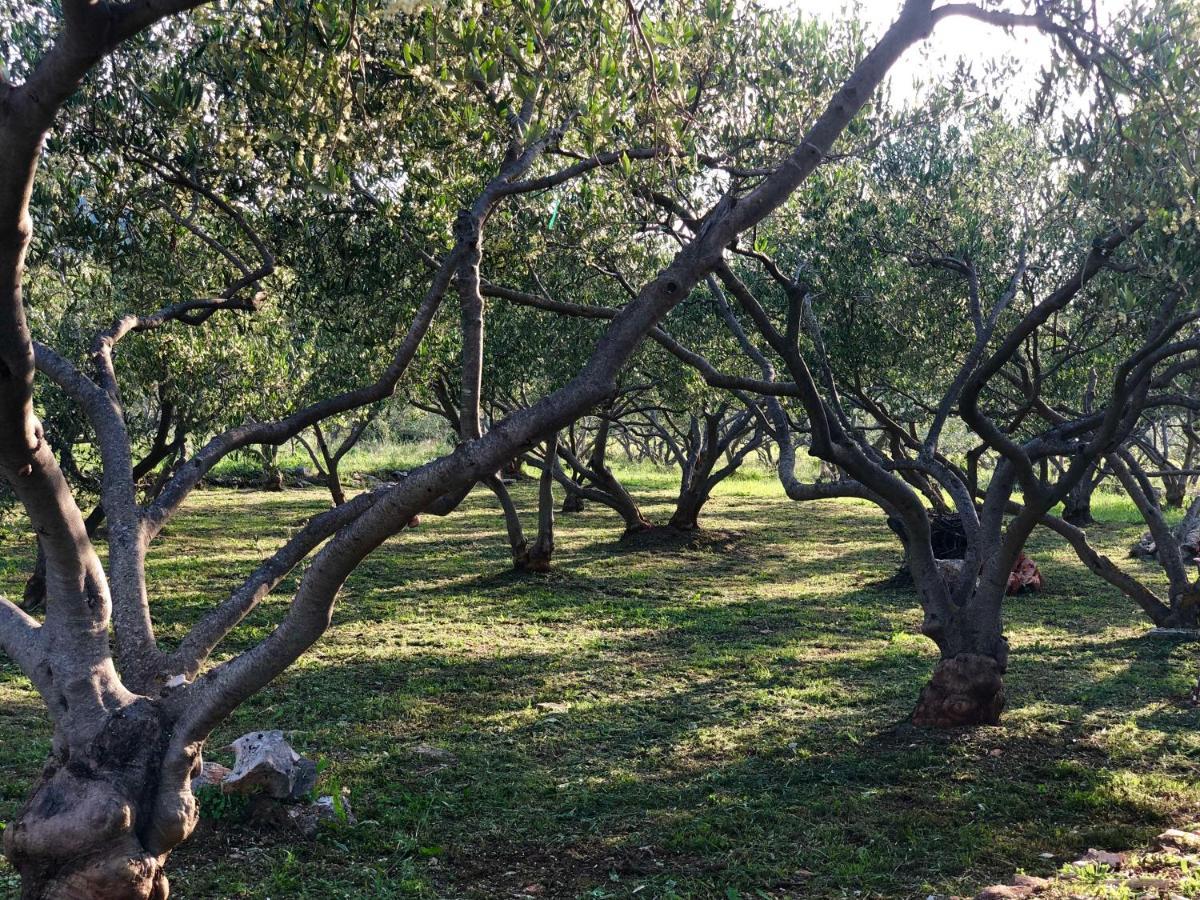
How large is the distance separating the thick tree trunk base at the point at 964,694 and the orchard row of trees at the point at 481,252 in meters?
0.03

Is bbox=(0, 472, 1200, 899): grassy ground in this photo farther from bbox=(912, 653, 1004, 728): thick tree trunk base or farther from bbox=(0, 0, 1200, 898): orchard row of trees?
bbox=(0, 0, 1200, 898): orchard row of trees

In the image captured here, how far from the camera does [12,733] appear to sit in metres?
9.10

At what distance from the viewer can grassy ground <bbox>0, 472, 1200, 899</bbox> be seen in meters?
6.27

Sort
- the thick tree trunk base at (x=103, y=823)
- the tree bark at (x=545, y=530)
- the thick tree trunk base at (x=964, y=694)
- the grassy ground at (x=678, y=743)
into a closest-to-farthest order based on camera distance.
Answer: the thick tree trunk base at (x=103, y=823)
the grassy ground at (x=678, y=743)
the thick tree trunk base at (x=964, y=694)
the tree bark at (x=545, y=530)

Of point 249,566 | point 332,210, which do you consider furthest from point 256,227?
point 249,566

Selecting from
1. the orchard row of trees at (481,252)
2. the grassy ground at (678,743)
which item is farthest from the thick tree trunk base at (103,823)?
the grassy ground at (678,743)

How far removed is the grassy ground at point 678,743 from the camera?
20.6 feet

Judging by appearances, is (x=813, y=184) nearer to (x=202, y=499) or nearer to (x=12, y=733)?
(x=12, y=733)

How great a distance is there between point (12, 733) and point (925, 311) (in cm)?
1085

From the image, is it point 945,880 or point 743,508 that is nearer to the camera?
point 945,880

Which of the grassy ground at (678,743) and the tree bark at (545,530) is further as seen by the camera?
the tree bark at (545,530)

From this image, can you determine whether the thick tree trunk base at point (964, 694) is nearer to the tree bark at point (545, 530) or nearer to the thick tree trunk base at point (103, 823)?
the thick tree trunk base at point (103, 823)

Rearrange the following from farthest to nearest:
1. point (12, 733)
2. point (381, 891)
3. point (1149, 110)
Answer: point (12, 733) < point (1149, 110) < point (381, 891)

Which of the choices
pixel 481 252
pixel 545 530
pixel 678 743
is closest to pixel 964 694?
pixel 678 743
